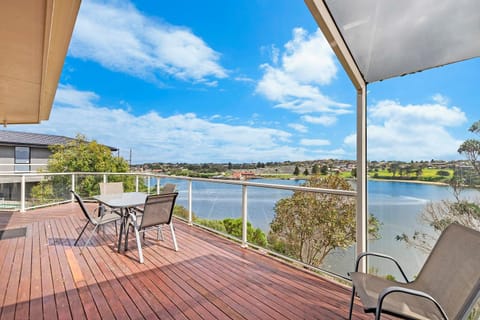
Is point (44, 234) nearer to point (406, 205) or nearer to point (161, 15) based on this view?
point (406, 205)

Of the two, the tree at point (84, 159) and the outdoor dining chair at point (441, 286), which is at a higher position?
the tree at point (84, 159)

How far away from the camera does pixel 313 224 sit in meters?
3.30

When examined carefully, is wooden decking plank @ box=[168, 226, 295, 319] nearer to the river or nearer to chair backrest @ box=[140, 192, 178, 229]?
chair backrest @ box=[140, 192, 178, 229]

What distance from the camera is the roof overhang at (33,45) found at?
5.65 feet

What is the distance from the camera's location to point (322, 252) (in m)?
3.14

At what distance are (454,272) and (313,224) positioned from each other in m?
1.67

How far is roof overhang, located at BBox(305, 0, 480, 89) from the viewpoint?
5.97 feet

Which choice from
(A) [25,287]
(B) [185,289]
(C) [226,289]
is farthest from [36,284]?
(C) [226,289]

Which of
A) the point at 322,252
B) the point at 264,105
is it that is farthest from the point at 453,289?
the point at 264,105

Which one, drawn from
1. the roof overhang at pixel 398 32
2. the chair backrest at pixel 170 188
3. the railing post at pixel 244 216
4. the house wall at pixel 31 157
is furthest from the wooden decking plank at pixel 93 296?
the house wall at pixel 31 157

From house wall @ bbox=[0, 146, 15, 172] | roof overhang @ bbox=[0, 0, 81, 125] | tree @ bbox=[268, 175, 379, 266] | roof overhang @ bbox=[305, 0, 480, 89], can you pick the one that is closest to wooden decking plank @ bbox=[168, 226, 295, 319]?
tree @ bbox=[268, 175, 379, 266]

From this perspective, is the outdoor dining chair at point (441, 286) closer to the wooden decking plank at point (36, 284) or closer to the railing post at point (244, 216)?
the railing post at point (244, 216)

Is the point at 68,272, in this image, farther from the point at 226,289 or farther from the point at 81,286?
the point at 226,289

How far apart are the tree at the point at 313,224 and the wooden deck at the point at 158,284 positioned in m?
0.29
